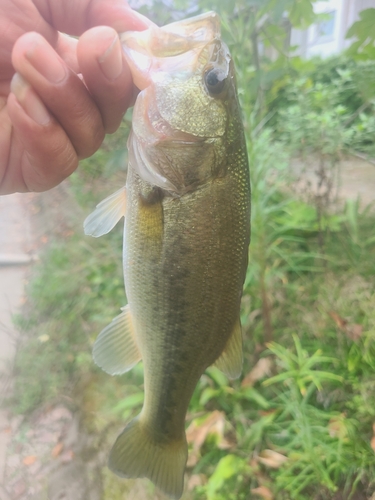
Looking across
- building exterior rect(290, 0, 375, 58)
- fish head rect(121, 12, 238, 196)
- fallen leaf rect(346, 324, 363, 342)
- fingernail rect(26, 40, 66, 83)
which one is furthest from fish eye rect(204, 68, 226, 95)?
building exterior rect(290, 0, 375, 58)

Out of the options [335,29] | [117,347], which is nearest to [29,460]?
[117,347]

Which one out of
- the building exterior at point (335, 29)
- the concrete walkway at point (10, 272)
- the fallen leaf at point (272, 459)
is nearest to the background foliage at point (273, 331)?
the fallen leaf at point (272, 459)

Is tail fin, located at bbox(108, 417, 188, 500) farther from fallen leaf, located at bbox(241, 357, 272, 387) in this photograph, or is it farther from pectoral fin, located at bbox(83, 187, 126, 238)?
fallen leaf, located at bbox(241, 357, 272, 387)

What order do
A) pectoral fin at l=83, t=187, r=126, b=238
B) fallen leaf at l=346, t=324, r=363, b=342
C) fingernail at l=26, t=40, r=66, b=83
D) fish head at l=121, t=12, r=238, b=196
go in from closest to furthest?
fingernail at l=26, t=40, r=66, b=83, fish head at l=121, t=12, r=238, b=196, pectoral fin at l=83, t=187, r=126, b=238, fallen leaf at l=346, t=324, r=363, b=342

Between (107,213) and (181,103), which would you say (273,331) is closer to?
(107,213)

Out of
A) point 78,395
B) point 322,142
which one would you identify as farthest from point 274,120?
point 78,395

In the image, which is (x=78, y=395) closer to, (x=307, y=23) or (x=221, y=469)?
(x=221, y=469)
